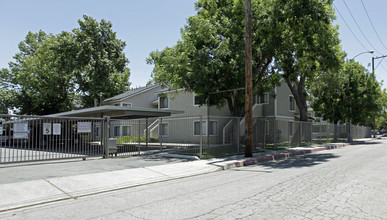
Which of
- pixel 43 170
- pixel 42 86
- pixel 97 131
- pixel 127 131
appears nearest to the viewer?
pixel 43 170

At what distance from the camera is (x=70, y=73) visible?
112 feet

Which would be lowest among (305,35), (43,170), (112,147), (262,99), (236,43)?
(43,170)

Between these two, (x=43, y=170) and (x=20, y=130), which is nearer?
(x=43, y=170)

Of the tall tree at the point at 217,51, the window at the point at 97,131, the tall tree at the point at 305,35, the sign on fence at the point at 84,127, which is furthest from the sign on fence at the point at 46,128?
the tall tree at the point at 305,35

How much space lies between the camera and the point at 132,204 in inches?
258

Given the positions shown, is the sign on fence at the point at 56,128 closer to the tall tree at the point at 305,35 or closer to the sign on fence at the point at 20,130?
the sign on fence at the point at 20,130

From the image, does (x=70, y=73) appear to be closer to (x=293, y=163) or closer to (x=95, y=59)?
(x=95, y=59)

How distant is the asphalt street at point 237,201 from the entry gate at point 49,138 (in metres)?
5.97

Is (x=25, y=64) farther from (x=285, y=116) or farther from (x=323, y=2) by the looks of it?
(x=323, y=2)

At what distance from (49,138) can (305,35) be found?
604 inches

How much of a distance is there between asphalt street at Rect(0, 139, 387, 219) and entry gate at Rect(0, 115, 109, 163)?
597 centimetres

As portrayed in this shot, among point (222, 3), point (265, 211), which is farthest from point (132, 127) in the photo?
point (265, 211)

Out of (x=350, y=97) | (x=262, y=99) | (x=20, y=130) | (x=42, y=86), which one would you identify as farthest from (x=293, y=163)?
(x=42, y=86)

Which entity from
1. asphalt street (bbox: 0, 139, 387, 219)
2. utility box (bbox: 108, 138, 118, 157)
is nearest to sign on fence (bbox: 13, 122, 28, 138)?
utility box (bbox: 108, 138, 118, 157)
